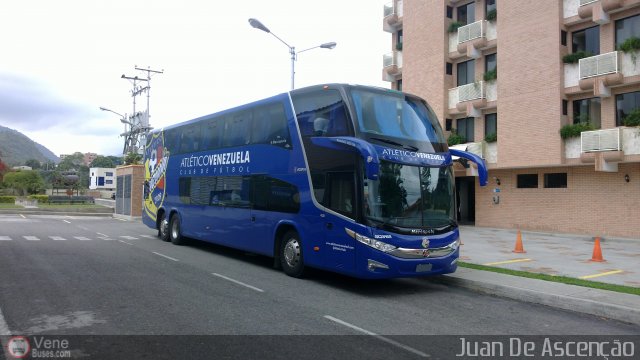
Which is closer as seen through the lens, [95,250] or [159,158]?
[95,250]

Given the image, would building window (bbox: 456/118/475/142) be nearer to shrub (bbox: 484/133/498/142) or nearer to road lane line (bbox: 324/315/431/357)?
shrub (bbox: 484/133/498/142)

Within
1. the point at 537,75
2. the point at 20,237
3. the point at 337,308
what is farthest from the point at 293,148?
the point at 537,75

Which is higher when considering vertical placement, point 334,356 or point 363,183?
point 363,183

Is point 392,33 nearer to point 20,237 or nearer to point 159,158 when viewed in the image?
point 159,158

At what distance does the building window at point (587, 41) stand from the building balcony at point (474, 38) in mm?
4047

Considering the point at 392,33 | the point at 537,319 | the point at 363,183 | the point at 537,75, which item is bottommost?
the point at 537,319

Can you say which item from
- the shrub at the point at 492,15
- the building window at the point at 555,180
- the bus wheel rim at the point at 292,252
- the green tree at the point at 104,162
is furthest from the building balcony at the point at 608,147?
the green tree at the point at 104,162

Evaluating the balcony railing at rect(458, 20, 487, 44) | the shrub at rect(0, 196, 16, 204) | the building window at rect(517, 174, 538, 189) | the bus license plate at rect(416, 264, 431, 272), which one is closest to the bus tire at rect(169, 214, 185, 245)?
the bus license plate at rect(416, 264, 431, 272)

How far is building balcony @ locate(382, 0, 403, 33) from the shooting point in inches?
1256

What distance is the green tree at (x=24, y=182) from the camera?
2864 inches

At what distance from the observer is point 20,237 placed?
18.0 metres

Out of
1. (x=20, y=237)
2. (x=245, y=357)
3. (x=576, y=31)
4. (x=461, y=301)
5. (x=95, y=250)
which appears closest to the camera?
(x=245, y=357)

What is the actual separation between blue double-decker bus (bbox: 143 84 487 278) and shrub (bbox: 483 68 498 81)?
1675cm

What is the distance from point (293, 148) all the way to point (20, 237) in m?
13.1
